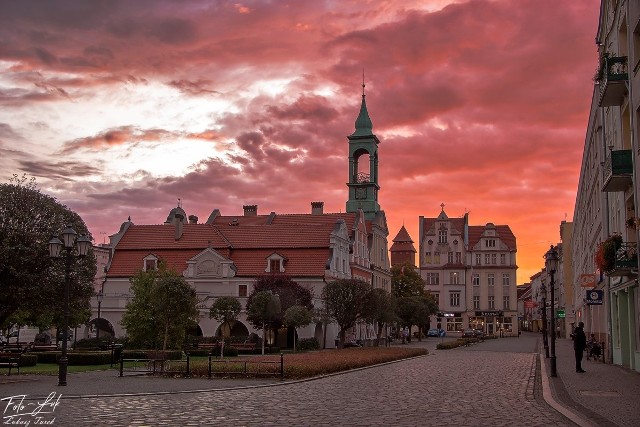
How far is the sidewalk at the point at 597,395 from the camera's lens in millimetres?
15656

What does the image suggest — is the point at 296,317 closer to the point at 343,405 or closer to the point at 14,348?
the point at 14,348

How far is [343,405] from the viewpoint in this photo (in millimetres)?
18453

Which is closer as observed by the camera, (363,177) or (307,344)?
(307,344)

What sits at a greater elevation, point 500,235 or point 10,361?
point 500,235

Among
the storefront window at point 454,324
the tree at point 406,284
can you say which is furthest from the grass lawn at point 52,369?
the storefront window at point 454,324

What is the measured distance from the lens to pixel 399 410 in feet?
57.2

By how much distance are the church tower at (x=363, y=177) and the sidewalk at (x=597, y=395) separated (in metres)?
57.0

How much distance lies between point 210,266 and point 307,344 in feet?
46.1

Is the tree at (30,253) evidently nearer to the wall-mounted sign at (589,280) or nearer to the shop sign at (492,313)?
the wall-mounted sign at (589,280)

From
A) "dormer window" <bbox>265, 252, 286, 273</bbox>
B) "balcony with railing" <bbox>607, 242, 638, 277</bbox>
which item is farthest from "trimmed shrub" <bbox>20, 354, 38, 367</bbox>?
"dormer window" <bbox>265, 252, 286, 273</bbox>

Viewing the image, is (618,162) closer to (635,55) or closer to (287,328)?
(635,55)

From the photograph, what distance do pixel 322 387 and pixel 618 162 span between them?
13.1 m

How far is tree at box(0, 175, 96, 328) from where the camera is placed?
33.0 meters

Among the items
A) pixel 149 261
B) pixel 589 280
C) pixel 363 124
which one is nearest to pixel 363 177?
pixel 363 124
